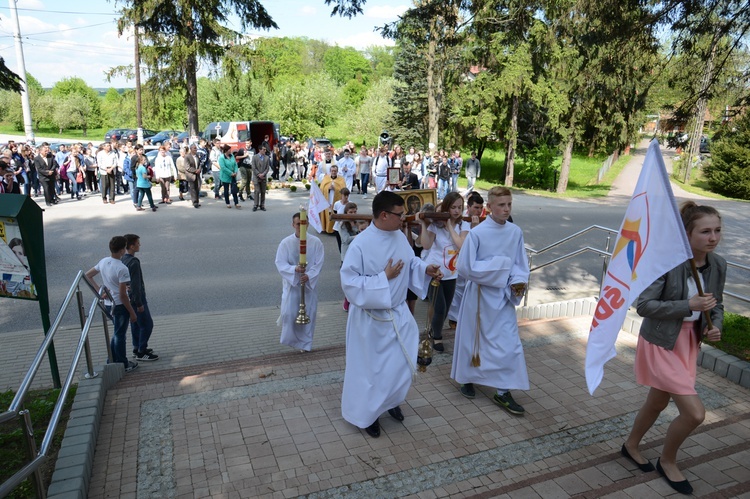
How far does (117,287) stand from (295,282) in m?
1.89

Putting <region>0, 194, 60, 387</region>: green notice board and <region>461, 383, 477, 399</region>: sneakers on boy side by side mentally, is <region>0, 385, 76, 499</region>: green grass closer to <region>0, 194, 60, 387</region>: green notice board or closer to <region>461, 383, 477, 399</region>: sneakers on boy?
<region>0, 194, 60, 387</region>: green notice board

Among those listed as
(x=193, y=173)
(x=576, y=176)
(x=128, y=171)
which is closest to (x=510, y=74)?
(x=576, y=176)

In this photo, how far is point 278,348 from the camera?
23.3 ft

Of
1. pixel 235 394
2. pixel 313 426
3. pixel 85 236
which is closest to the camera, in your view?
pixel 313 426

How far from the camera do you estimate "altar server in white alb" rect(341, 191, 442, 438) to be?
4613 mm

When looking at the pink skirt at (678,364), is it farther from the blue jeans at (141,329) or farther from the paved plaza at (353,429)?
the blue jeans at (141,329)

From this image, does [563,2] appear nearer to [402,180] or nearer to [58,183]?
[402,180]

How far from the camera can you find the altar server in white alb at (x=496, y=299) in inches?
202

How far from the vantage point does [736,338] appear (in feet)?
21.5

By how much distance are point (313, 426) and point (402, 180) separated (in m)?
13.8

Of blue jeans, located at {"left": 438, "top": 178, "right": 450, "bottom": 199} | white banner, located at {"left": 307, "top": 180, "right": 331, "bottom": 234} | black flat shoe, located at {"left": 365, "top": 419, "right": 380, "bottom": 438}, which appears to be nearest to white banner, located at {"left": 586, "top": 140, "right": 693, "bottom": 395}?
black flat shoe, located at {"left": 365, "top": 419, "right": 380, "bottom": 438}

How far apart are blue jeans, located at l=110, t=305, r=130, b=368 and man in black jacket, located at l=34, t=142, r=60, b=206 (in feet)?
39.0

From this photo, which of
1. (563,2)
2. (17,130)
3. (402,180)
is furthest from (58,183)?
(17,130)

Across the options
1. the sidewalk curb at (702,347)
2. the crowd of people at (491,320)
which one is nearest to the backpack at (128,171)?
the sidewalk curb at (702,347)
